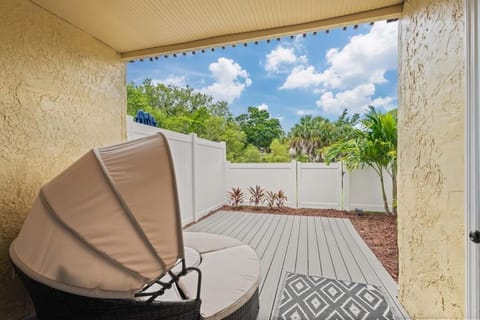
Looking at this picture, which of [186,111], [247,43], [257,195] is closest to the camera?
[247,43]

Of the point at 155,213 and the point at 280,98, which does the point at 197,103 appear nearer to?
the point at 280,98

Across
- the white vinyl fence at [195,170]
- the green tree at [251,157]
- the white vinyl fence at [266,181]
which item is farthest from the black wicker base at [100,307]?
the green tree at [251,157]

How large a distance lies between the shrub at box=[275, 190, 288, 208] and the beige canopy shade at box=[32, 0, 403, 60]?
4817 millimetres

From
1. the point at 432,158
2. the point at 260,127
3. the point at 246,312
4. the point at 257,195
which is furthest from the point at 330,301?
the point at 260,127

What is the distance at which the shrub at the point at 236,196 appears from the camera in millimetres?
6996

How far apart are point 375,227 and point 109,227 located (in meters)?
5.09

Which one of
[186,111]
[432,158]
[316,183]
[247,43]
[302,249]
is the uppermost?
[186,111]

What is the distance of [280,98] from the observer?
2155 centimetres

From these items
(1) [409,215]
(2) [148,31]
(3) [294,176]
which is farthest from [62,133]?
(3) [294,176]

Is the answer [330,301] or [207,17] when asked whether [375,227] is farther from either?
[207,17]

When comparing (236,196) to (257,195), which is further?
(236,196)

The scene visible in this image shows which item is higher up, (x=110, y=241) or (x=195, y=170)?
(x=195, y=170)

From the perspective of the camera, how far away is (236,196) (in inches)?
276

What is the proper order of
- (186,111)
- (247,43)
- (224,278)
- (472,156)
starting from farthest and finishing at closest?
1. (186,111)
2. (247,43)
3. (224,278)
4. (472,156)
